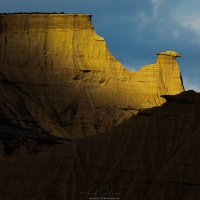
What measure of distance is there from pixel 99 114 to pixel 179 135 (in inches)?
2898

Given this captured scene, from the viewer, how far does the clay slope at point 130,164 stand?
101250 millimetres

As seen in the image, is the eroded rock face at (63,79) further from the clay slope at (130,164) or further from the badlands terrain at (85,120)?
the clay slope at (130,164)

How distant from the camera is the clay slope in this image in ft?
332

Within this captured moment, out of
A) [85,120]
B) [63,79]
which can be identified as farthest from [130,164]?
[63,79]

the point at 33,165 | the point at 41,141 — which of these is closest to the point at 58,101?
the point at 41,141

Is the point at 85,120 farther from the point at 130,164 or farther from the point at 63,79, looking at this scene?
the point at 130,164

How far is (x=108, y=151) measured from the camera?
4213 inches

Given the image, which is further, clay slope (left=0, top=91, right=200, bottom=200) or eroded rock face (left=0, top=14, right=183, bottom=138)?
eroded rock face (left=0, top=14, right=183, bottom=138)

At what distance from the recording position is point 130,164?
104 metres

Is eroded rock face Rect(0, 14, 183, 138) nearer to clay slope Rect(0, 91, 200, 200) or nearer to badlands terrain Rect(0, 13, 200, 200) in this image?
badlands terrain Rect(0, 13, 200, 200)

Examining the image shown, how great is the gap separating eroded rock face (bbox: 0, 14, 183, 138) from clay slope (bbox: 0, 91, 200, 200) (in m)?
58.3

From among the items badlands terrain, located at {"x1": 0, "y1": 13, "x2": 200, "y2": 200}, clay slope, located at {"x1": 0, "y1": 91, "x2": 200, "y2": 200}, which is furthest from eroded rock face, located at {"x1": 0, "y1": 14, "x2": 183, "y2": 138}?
clay slope, located at {"x1": 0, "y1": 91, "x2": 200, "y2": 200}

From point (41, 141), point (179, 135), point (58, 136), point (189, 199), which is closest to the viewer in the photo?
point (189, 199)

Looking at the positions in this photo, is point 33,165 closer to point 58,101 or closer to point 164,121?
point 164,121
